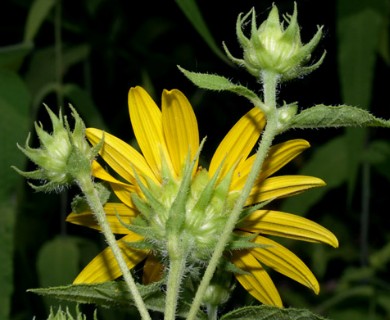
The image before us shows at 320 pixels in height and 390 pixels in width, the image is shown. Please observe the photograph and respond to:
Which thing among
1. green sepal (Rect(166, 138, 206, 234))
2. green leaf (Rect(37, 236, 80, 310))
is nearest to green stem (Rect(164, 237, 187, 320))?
green sepal (Rect(166, 138, 206, 234))

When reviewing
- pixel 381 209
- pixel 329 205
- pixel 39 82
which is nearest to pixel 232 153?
pixel 39 82

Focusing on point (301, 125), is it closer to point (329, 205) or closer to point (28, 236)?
point (28, 236)

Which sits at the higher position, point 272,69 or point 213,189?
point 272,69

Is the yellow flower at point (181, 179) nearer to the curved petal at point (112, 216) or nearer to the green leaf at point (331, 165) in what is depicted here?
the curved petal at point (112, 216)

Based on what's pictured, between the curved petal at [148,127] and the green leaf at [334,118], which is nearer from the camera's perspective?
the green leaf at [334,118]

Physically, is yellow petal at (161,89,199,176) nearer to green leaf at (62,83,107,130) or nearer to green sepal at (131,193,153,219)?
green sepal at (131,193,153,219)

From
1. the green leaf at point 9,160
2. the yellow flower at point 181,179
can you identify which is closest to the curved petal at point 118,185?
the yellow flower at point 181,179
